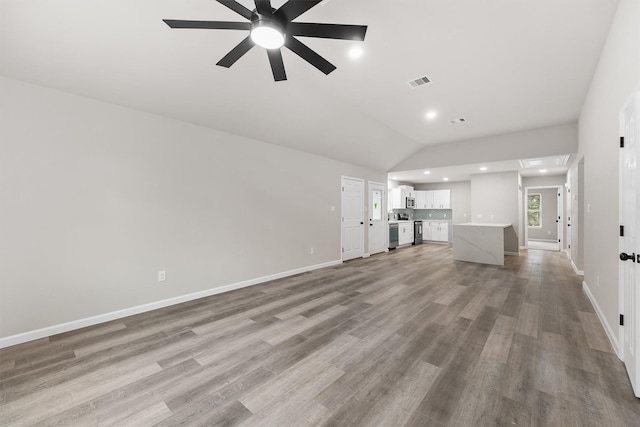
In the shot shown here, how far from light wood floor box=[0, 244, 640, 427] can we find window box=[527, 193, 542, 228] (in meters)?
A: 9.18

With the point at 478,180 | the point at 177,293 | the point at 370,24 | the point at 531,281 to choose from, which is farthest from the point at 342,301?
the point at 478,180

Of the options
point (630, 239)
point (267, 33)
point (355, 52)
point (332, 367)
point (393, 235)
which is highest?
point (355, 52)

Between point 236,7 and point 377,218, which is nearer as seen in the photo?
point 236,7

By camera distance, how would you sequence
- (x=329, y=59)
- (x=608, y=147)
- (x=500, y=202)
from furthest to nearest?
(x=500, y=202) < (x=329, y=59) < (x=608, y=147)

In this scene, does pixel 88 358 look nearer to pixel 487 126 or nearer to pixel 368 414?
pixel 368 414

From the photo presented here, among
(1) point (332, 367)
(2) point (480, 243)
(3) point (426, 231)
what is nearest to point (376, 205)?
(2) point (480, 243)

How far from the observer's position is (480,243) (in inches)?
252

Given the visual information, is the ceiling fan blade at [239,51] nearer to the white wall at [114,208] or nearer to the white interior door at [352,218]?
the white wall at [114,208]

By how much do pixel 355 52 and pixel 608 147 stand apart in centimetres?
281

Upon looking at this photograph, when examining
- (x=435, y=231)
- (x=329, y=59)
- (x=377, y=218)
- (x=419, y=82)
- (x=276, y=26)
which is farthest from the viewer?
(x=435, y=231)

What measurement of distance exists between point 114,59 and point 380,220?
6.99 meters

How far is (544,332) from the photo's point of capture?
9.19 feet

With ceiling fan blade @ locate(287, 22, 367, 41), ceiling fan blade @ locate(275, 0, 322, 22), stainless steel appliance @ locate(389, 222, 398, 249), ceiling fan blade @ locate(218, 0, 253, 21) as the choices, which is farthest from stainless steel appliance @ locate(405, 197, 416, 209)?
ceiling fan blade @ locate(218, 0, 253, 21)

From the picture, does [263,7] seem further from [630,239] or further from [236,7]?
[630,239]
